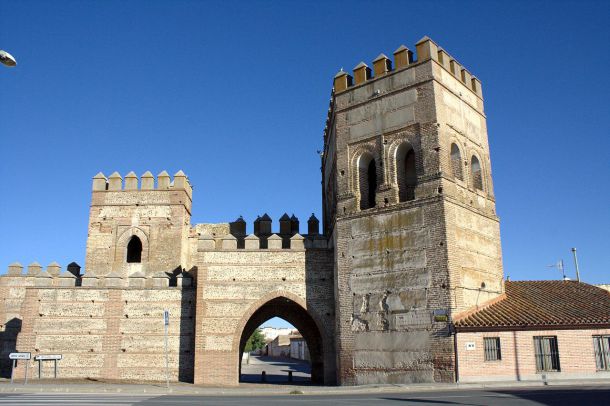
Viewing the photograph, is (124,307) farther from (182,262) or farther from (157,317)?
(182,262)

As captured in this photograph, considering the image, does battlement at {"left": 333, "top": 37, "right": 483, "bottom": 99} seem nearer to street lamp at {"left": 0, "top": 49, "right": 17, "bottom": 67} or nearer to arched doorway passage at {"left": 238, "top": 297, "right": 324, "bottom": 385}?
arched doorway passage at {"left": 238, "top": 297, "right": 324, "bottom": 385}

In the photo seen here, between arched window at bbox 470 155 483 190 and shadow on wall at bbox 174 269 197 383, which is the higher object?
arched window at bbox 470 155 483 190

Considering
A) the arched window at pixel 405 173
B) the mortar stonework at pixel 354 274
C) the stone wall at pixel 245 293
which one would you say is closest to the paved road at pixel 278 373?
the mortar stonework at pixel 354 274

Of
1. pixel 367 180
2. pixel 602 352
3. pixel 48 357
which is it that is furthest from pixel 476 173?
pixel 48 357

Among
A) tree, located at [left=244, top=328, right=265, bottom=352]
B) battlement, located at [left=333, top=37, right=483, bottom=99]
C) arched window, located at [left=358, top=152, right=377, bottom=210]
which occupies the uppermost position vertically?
battlement, located at [left=333, top=37, right=483, bottom=99]

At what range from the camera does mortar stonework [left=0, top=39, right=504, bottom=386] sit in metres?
19.0

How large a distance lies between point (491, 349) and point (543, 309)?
2659mm

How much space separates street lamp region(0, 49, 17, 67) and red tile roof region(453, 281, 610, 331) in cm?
1420

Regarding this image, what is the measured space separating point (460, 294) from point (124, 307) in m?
13.9

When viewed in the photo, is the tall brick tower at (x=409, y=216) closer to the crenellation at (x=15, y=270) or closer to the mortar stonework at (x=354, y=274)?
the mortar stonework at (x=354, y=274)

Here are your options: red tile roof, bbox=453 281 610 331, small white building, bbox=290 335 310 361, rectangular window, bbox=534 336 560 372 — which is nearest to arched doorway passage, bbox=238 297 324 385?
red tile roof, bbox=453 281 610 331

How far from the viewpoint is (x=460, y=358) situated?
17.7m

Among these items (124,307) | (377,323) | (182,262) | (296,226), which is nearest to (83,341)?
(124,307)

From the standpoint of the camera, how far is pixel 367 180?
22172 mm
